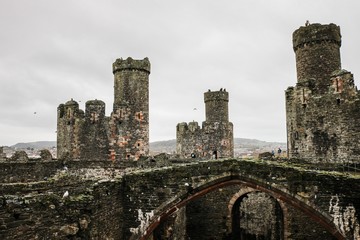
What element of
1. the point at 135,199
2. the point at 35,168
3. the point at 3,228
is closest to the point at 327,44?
the point at 135,199

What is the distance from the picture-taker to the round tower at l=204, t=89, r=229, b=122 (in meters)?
33.1

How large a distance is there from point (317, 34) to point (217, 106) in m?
13.2

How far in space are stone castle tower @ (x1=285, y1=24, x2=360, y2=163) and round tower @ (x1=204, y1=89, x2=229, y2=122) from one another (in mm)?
10846

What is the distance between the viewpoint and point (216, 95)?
33094 millimetres

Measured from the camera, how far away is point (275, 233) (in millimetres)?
18469

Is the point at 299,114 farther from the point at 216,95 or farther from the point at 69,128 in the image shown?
the point at 69,128

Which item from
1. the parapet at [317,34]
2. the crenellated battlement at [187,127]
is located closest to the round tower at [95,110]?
the crenellated battlement at [187,127]

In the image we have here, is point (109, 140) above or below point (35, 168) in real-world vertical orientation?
above

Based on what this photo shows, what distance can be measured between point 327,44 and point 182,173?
54.2 feet

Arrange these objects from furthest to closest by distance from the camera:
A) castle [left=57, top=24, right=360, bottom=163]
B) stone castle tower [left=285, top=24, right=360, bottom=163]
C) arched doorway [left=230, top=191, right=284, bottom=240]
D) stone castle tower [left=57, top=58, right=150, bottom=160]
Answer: stone castle tower [left=57, top=58, right=150, bottom=160], arched doorway [left=230, top=191, right=284, bottom=240], castle [left=57, top=24, right=360, bottom=163], stone castle tower [left=285, top=24, right=360, bottom=163]

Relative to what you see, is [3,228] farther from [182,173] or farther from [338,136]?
[338,136]

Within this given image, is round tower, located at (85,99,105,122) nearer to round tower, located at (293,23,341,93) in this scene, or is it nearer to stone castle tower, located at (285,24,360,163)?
stone castle tower, located at (285,24,360,163)

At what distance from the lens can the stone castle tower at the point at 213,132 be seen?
109 ft

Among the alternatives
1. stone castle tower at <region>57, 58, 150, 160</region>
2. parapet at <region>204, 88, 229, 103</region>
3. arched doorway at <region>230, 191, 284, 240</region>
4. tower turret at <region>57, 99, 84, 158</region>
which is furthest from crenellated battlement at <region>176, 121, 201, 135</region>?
arched doorway at <region>230, 191, 284, 240</region>
